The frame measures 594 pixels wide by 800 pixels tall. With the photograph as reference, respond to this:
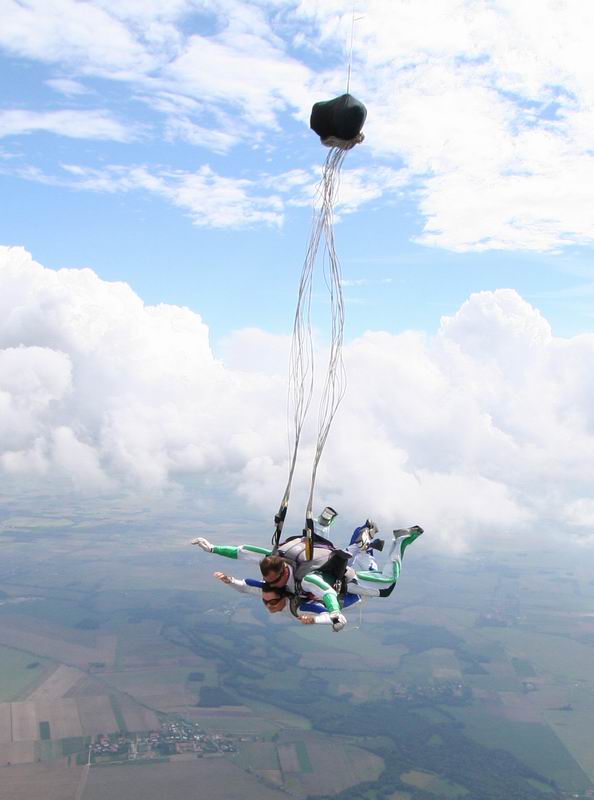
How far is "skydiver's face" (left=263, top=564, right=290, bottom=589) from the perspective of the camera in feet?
33.1

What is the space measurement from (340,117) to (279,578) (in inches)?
283

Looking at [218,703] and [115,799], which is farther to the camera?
[218,703]

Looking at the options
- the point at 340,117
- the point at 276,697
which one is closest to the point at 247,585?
the point at 340,117

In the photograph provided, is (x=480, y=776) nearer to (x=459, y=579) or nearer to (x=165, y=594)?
(x=165, y=594)

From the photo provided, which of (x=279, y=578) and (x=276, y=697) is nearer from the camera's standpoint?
(x=279, y=578)

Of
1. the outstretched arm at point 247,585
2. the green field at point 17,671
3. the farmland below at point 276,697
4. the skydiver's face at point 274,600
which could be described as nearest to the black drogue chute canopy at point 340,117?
the skydiver's face at point 274,600

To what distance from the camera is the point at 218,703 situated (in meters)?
80.8

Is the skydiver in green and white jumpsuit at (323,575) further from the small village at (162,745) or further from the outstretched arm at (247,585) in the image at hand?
the small village at (162,745)

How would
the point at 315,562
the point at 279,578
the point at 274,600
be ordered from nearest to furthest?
the point at 279,578 < the point at 274,600 < the point at 315,562

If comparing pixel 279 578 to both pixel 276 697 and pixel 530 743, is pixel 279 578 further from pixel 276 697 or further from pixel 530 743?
pixel 530 743

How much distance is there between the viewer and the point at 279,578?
33.4 ft

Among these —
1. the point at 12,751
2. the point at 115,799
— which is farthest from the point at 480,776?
the point at 12,751

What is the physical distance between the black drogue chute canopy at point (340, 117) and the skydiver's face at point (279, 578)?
22.3ft

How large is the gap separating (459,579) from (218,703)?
122366 mm
